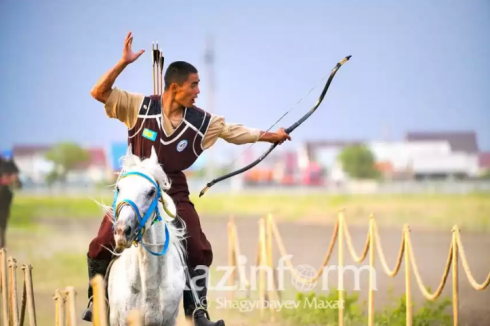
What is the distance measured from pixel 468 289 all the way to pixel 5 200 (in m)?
9.50

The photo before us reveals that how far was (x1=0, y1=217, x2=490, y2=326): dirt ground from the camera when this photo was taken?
12.9 meters

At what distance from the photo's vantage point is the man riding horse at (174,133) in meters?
7.09

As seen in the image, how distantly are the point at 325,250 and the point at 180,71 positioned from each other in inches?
542

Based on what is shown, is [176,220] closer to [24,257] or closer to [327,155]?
[24,257]

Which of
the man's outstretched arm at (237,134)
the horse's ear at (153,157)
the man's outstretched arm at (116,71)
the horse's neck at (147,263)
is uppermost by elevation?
the man's outstretched arm at (116,71)

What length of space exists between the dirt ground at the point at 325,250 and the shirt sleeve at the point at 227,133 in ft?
13.9

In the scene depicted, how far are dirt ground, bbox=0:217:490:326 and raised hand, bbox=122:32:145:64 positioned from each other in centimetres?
520

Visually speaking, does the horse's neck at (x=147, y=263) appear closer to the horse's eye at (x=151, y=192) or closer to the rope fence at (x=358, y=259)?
the horse's eye at (x=151, y=192)

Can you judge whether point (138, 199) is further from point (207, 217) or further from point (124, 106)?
point (207, 217)

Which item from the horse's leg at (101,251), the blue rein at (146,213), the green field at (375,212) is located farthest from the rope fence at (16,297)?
the green field at (375,212)

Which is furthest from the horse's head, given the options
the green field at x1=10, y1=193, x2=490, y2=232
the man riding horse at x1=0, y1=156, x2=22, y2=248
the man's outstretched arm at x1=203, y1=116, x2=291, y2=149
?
the green field at x1=10, y1=193, x2=490, y2=232

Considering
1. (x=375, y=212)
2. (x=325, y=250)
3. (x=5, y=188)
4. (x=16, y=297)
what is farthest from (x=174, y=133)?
(x=375, y=212)

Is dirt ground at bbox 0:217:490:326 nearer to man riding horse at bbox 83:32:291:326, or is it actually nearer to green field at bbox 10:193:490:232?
green field at bbox 10:193:490:232

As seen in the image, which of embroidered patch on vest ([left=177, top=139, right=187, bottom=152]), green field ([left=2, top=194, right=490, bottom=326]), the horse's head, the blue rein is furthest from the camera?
green field ([left=2, top=194, right=490, bottom=326])
